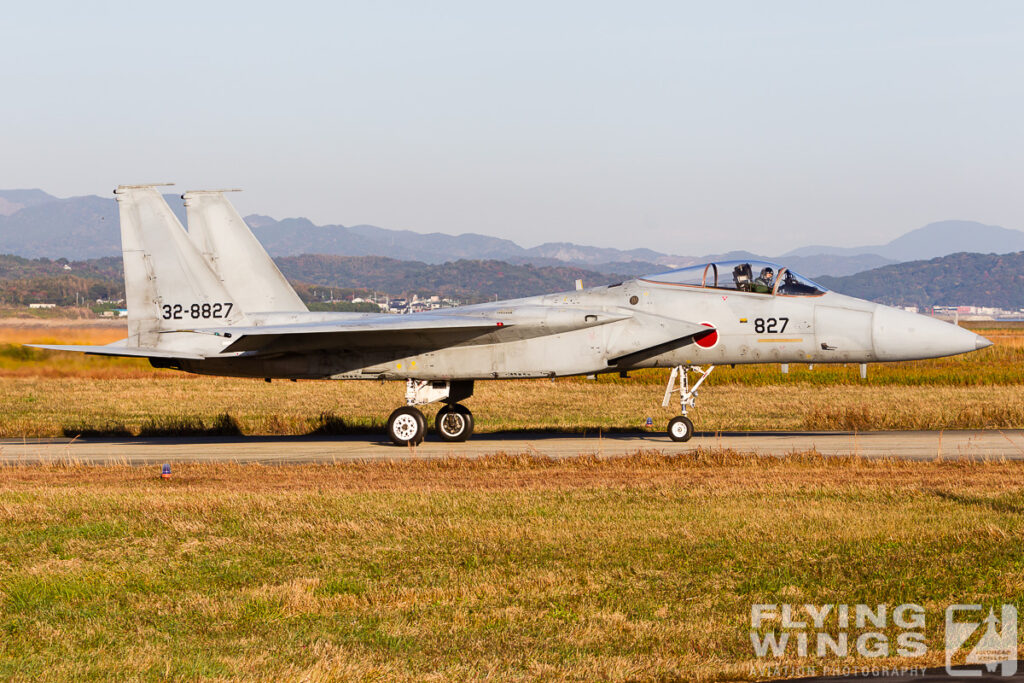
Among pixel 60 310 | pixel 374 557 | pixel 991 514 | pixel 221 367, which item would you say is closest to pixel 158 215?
pixel 221 367

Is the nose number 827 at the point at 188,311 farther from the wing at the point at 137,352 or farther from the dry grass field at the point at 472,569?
the dry grass field at the point at 472,569

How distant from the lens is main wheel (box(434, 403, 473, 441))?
2141 centimetres

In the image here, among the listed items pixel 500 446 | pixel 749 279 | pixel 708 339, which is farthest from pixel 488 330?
pixel 749 279

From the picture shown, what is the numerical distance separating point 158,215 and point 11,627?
1414cm

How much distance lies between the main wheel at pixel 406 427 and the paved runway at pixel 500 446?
20 centimetres

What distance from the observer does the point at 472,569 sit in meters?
9.70

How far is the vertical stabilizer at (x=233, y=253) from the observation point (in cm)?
2141

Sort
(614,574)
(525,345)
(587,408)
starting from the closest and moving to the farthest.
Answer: (614,574) → (525,345) → (587,408)

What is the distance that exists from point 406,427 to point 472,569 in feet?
35.8

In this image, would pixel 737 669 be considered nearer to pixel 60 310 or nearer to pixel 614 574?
pixel 614 574

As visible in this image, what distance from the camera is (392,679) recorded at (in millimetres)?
6887

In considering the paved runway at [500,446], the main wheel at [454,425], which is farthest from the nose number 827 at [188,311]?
the main wheel at [454,425]

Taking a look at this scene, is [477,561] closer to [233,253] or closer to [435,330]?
[435,330]

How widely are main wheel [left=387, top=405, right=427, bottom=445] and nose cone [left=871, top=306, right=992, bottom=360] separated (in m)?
8.54
